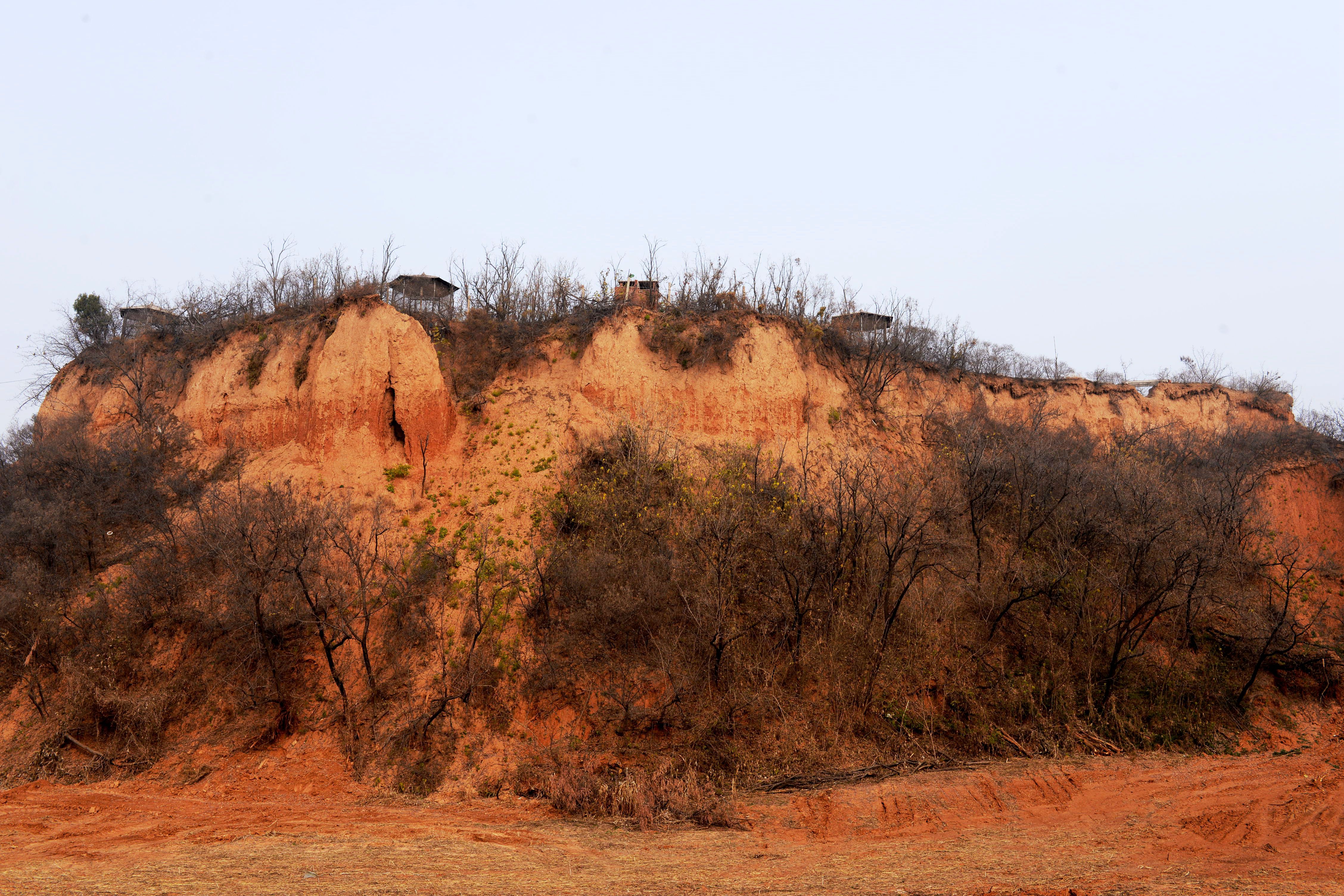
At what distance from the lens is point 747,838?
377 inches

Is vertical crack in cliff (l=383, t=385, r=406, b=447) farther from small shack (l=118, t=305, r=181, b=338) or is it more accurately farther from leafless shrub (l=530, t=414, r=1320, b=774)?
small shack (l=118, t=305, r=181, b=338)

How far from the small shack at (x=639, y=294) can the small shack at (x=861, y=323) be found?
16.7 feet

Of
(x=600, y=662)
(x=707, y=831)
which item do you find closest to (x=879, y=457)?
(x=600, y=662)

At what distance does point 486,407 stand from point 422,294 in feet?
16.5

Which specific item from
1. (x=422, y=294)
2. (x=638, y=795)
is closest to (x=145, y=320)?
(x=422, y=294)

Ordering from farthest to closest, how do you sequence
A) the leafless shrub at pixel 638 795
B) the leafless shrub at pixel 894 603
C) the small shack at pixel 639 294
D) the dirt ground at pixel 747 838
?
the small shack at pixel 639 294
the leafless shrub at pixel 894 603
the leafless shrub at pixel 638 795
the dirt ground at pixel 747 838

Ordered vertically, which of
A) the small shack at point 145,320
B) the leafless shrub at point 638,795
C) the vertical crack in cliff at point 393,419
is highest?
the small shack at point 145,320

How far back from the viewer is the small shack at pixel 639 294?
19.9 metres

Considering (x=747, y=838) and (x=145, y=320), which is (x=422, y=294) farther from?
(x=747, y=838)

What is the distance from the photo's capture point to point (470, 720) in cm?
1236

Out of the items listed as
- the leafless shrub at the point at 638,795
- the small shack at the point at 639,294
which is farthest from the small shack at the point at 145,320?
the leafless shrub at the point at 638,795

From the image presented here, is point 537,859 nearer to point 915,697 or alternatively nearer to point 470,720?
point 470,720

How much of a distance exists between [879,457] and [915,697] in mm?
7206

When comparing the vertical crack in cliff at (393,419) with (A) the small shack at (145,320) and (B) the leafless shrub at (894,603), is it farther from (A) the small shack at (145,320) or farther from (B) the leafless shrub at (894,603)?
(A) the small shack at (145,320)
